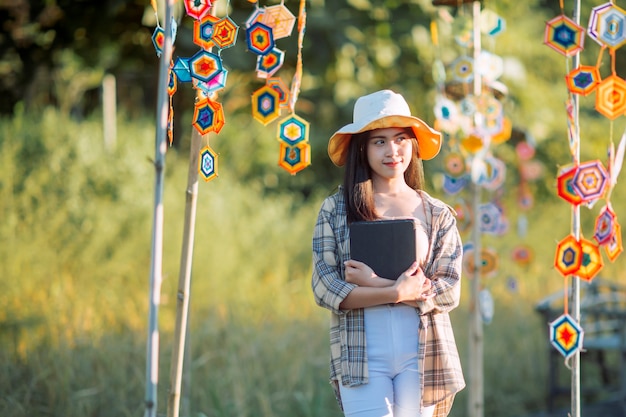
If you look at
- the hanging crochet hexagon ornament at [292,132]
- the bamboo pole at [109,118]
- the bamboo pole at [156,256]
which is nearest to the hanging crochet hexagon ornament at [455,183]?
the hanging crochet hexagon ornament at [292,132]

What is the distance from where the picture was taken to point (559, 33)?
298cm

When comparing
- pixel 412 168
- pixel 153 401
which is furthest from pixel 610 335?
pixel 153 401

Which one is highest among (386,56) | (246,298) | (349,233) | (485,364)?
(386,56)

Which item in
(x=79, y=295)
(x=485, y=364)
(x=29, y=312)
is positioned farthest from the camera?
(x=485, y=364)

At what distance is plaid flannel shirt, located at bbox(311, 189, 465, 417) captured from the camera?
8.34 ft

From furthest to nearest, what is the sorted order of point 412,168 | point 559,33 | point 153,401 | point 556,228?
point 556,228
point 559,33
point 412,168
point 153,401

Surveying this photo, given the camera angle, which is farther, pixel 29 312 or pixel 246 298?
pixel 246 298

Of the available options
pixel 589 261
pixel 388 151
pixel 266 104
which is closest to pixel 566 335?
pixel 589 261

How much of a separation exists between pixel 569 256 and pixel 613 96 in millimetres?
540

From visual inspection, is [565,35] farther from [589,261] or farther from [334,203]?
[334,203]

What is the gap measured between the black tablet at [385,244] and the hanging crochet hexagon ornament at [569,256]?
2.06ft

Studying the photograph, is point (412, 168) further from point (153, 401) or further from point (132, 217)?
point (132, 217)

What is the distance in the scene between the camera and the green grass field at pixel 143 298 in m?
4.28

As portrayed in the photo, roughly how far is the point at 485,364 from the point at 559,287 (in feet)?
6.16
